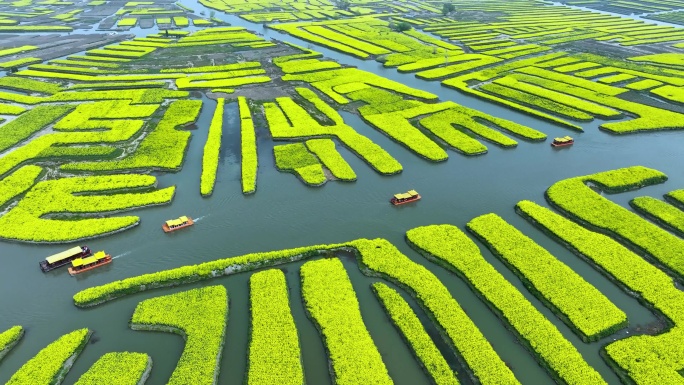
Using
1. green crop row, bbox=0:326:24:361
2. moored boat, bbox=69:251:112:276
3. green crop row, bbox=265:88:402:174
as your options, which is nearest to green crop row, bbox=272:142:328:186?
green crop row, bbox=265:88:402:174

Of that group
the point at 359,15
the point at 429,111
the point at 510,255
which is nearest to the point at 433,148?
the point at 429,111

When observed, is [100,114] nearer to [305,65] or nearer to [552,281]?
[305,65]

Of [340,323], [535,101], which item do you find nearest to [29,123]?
[340,323]

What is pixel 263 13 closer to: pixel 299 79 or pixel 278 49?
pixel 278 49

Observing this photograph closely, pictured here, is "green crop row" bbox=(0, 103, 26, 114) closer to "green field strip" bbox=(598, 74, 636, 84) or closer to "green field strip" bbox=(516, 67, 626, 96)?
"green field strip" bbox=(516, 67, 626, 96)

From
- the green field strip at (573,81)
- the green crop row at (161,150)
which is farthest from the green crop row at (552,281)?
the green field strip at (573,81)

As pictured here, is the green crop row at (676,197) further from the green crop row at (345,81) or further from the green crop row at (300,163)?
the green crop row at (300,163)
